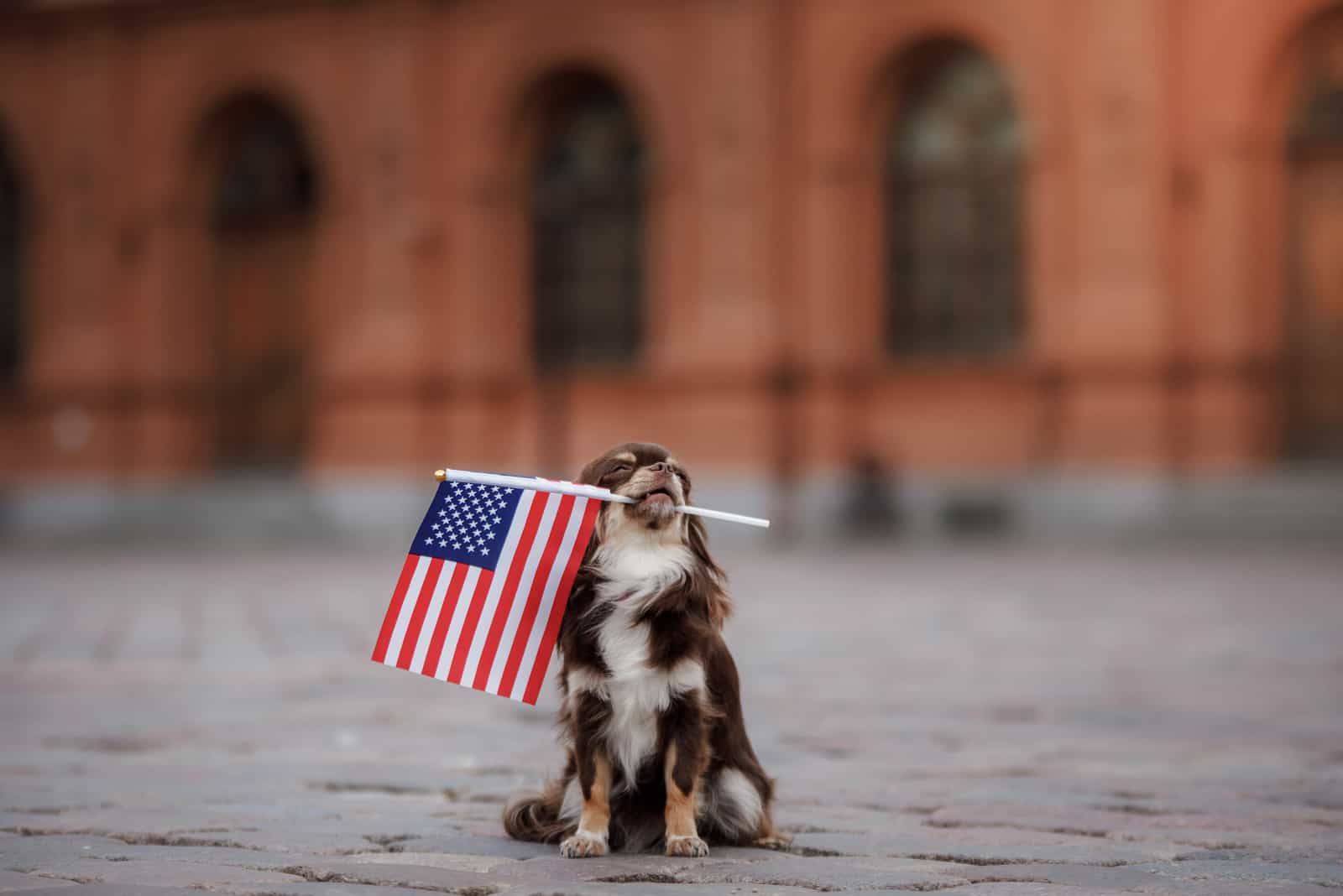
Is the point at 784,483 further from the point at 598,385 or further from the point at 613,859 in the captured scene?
the point at 613,859

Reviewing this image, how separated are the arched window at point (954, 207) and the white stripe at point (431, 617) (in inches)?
717

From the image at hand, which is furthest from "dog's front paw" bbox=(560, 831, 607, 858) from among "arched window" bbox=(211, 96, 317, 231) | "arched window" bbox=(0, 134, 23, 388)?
"arched window" bbox=(0, 134, 23, 388)

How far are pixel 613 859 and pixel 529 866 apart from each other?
209mm

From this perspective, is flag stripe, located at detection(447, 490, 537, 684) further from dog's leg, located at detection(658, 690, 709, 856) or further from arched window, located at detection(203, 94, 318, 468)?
arched window, located at detection(203, 94, 318, 468)

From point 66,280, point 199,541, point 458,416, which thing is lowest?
point 199,541

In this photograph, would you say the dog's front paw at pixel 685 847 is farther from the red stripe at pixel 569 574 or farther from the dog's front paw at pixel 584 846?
the red stripe at pixel 569 574

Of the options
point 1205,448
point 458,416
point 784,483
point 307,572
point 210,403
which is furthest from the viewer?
point 210,403

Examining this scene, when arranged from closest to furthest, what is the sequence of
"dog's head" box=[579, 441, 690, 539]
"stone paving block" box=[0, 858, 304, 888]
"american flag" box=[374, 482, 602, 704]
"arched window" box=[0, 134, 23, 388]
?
1. "stone paving block" box=[0, 858, 304, 888]
2. "dog's head" box=[579, 441, 690, 539]
3. "american flag" box=[374, 482, 602, 704]
4. "arched window" box=[0, 134, 23, 388]

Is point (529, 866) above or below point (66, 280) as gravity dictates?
below

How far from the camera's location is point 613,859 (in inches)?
175

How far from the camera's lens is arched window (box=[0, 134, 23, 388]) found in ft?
92.4

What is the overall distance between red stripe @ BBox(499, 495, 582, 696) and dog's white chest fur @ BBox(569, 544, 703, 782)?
6.3 inches

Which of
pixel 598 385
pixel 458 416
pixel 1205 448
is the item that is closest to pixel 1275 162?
pixel 1205 448

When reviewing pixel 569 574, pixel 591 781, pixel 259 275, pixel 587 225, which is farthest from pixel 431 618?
pixel 259 275
